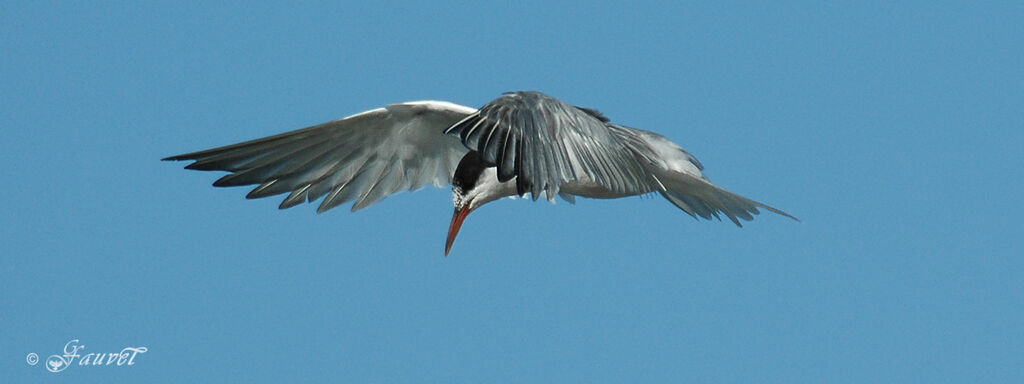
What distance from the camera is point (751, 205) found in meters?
8.62

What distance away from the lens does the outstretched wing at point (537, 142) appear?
255 inches

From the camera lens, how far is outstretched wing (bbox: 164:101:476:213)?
863cm

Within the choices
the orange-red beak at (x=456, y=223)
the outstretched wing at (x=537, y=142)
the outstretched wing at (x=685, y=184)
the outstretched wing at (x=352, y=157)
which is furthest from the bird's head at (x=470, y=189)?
the outstretched wing at (x=537, y=142)

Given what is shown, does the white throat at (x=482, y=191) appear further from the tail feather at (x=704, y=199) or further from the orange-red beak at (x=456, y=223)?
the tail feather at (x=704, y=199)

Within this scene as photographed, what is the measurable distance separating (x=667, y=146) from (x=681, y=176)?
44cm

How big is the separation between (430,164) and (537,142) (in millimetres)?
2679

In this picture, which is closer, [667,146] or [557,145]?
[557,145]

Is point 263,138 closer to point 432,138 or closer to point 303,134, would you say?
point 303,134

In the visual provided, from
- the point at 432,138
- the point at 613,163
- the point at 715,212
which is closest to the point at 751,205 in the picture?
the point at 715,212

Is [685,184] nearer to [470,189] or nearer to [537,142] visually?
[470,189]

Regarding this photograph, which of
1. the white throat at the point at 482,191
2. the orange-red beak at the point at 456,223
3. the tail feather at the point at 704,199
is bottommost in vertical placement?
the orange-red beak at the point at 456,223

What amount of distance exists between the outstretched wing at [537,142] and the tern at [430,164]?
2 centimetres

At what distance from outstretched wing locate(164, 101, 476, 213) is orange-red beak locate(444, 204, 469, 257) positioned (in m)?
0.65

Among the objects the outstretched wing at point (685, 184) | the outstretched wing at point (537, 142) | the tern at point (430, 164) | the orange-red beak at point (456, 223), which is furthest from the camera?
the outstretched wing at point (685, 184)
